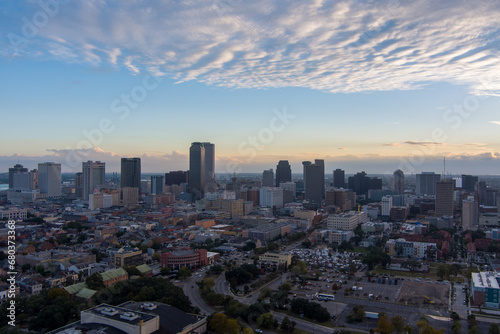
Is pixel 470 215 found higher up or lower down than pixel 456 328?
higher up

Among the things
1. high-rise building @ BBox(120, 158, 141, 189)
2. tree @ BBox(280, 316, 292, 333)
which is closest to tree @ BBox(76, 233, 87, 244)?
tree @ BBox(280, 316, 292, 333)

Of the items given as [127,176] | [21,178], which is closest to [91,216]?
[127,176]

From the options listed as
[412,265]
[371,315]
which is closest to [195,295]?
[371,315]

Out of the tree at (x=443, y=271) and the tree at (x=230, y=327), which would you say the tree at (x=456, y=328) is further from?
the tree at (x=230, y=327)

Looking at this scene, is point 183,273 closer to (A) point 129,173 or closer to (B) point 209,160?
(A) point 129,173

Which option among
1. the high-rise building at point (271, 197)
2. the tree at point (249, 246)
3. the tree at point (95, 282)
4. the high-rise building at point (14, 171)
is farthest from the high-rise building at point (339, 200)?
the high-rise building at point (14, 171)

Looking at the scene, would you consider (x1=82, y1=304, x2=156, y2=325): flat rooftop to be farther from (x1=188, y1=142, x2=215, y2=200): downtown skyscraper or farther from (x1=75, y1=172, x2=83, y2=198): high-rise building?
(x1=75, y1=172, x2=83, y2=198): high-rise building
